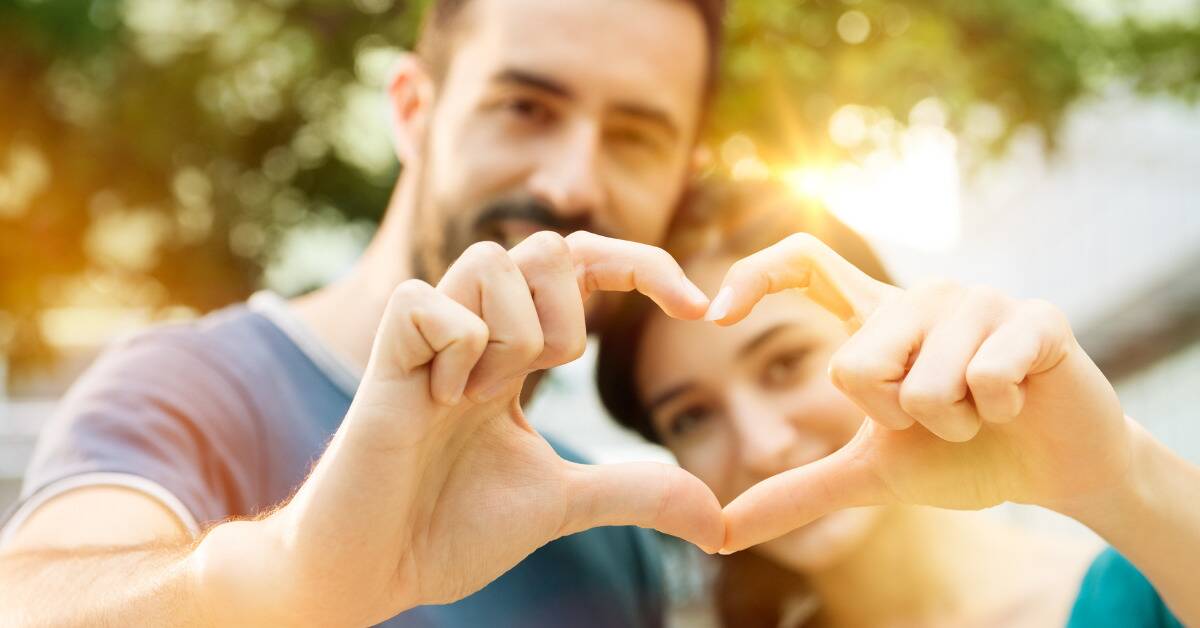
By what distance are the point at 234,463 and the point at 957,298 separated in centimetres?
112

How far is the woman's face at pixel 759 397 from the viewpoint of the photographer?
6.17 feet

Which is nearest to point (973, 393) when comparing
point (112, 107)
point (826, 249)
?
point (826, 249)

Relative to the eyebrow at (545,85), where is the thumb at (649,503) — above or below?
below

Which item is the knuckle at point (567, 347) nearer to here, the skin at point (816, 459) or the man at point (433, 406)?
the man at point (433, 406)

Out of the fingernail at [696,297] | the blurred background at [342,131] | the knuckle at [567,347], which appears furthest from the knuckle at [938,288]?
the blurred background at [342,131]

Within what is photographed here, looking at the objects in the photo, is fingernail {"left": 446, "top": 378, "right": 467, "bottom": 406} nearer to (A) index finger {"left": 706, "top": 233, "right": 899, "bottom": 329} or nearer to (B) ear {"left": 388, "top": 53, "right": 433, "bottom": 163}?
(A) index finger {"left": 706, "top": 233, "right": 899, "bottom": 329}

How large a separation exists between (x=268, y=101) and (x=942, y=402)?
13.8 feet

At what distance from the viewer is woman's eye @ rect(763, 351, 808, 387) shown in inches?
75.8

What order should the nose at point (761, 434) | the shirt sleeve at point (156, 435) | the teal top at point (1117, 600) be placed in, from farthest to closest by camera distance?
the nose at point (761, 434), the shirt sleeve at point (156, 435), the teal top at point (1117, 600)

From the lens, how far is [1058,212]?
6.66 m

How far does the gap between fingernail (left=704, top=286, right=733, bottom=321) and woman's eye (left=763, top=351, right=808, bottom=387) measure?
3.27ft

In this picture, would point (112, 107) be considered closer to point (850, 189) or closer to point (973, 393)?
point (850, 189)

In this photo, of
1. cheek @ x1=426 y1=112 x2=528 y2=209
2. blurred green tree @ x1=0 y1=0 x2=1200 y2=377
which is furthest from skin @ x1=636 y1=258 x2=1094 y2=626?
blurred green tree @ x1=0 y1=0 x2=1200 y2=377

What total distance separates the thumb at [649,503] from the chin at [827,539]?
1049mm
